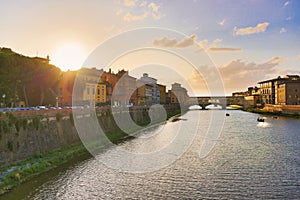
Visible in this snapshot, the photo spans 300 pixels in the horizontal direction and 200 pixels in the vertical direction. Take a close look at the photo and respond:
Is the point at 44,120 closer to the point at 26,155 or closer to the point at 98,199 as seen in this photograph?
Answer: the point at 26,155

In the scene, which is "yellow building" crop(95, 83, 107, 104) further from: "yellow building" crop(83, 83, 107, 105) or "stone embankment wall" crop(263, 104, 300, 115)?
"stone embankment wall" crop(263, 104, 300, 115)

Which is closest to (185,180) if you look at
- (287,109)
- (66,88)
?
(66,88)

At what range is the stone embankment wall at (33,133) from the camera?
66.5 feet

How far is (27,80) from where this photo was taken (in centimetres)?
3609

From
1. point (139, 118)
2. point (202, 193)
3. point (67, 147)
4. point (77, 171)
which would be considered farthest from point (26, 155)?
point (139, 118)

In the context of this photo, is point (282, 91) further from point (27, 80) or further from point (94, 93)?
point (27, 80)

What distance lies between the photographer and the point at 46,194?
16.5 metres

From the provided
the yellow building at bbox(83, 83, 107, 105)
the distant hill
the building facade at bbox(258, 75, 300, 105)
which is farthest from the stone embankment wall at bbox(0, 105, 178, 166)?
the building facade at bbox(258, 75, 300, 105)

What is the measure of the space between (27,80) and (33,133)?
14.8 meters

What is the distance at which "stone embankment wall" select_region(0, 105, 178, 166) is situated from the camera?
2028 cm

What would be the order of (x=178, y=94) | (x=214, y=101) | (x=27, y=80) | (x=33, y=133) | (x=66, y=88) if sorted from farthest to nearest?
(x=214, y=101)
(x=178, y=94)
(x=66, y=88)
(x=27, y=80)
(x=33, y=133)

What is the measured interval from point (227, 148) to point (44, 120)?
66.2ft

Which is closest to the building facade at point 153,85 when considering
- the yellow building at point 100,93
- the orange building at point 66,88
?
the yellow building at point 100,93

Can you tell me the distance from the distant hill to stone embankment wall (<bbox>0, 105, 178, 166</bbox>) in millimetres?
8554
